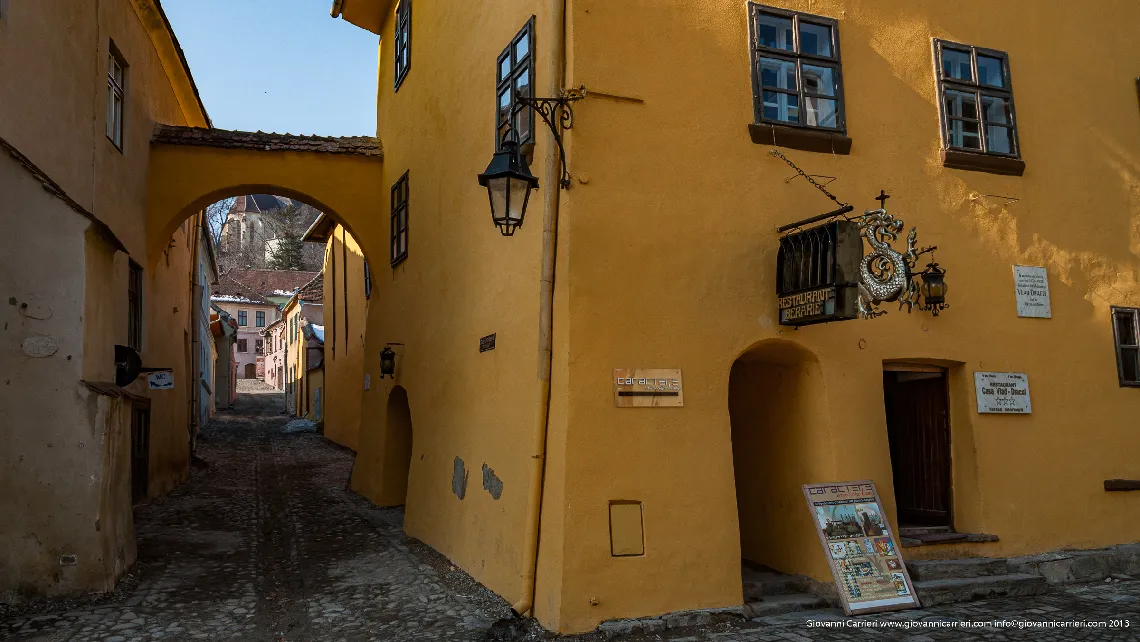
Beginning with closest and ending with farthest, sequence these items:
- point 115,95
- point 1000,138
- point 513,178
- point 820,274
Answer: point 513,178, point 820,274, point 1000,138, point 115,95

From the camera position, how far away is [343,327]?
21.5 metres

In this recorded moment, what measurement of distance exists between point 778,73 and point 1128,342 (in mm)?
5035

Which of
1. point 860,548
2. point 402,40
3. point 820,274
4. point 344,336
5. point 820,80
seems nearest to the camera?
point 820,274

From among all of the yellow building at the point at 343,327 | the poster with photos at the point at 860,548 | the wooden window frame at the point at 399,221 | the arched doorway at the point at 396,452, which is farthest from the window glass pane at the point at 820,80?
the yellow building at the point at 343,327

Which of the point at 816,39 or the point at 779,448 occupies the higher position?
the point at 816,39

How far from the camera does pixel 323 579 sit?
8859 mm

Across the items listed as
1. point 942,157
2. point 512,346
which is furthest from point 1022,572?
point 512,346

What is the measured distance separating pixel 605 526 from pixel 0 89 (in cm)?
657

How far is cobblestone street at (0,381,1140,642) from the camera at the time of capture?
671cm

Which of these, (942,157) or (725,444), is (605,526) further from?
(942,157)

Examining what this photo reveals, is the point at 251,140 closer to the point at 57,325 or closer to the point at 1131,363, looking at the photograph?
the point at 57,325

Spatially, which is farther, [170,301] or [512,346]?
[170,301]

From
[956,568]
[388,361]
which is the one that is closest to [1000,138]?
[956,568]

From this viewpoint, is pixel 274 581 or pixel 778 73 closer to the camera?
pixel 778 73
